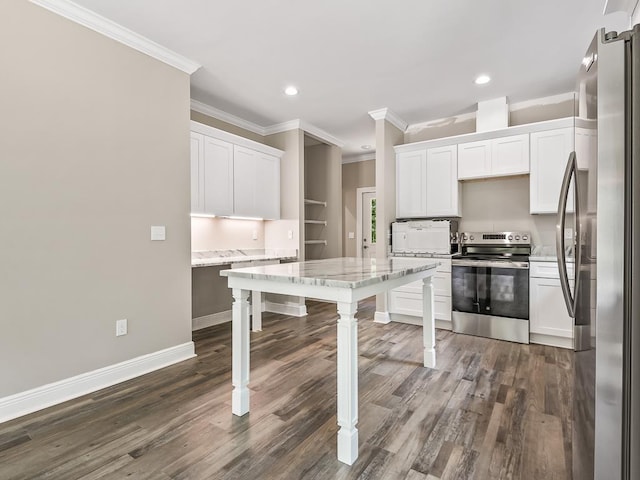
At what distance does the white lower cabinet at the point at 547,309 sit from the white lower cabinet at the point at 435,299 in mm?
830

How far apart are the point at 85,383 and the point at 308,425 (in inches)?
64.3

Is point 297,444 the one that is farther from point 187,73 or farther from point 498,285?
point 187,73

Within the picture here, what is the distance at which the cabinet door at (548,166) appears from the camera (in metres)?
3.57

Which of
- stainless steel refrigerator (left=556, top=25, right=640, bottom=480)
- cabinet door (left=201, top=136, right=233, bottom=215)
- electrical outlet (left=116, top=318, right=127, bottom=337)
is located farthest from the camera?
cabinet door (left=201, top=136, right=233, bottom=215)

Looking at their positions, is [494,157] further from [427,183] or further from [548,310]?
[548,310]

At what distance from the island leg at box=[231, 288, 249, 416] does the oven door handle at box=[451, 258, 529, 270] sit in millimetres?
2694

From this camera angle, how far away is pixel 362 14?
96.3 inches

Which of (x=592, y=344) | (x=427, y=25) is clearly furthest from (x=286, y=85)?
(x=592, y=344)

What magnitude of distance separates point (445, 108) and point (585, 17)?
1.77m

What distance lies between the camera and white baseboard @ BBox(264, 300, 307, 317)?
474 centimetres

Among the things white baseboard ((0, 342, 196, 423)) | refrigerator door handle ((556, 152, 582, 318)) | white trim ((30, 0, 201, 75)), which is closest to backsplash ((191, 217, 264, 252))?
white baseboard ((0, 342, 196, 423))

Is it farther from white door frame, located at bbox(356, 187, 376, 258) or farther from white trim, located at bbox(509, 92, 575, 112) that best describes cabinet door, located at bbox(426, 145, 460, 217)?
white door frame, located at bbox(356, 187, 376, 258)

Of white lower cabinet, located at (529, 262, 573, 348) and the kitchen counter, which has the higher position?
the kitchen counter

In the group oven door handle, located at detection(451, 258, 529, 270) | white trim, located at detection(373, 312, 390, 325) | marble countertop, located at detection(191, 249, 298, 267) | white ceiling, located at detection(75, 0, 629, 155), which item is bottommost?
white trim, located at detection(373, 312, 390, 325)
